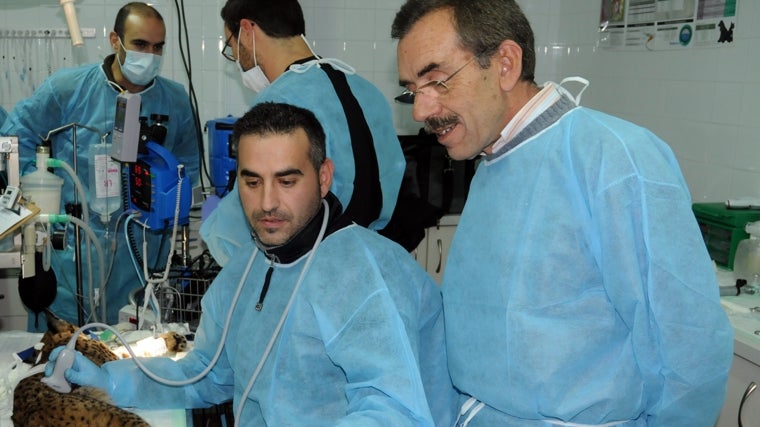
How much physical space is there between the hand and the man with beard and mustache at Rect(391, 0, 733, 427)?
2.79 ft

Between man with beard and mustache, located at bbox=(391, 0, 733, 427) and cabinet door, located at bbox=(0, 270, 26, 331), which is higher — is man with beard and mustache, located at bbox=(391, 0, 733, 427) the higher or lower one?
the higher one

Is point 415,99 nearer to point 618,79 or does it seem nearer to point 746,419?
point 746,419

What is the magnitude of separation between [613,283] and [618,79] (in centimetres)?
282

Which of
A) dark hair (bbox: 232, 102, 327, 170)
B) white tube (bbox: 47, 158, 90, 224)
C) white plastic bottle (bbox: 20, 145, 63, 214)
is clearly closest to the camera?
dark hair (bbox: 232, 102, 327, 170)

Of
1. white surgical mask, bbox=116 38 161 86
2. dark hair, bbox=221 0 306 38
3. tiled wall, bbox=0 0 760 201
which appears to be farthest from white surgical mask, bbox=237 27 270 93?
tiled wall, bbox=0 0 760 201

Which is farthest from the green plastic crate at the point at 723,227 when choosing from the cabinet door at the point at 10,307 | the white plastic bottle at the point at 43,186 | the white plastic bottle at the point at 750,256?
the cabinet door at the point at 10,307

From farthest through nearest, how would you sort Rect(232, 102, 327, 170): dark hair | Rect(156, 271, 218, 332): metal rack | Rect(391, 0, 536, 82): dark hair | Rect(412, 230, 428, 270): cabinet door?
1. Rect(412, 230, 428, 270): cabinet door
2. Rect(156, 271, 218, 332): metal rack
3. Rect(232, 102, 327, 170): dark hair
4. Rect(391, 0, 536, 82): dark hair

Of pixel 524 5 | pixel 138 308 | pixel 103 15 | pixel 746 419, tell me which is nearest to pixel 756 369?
pixel 746 419

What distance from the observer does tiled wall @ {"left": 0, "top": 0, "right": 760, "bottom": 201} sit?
290 cm

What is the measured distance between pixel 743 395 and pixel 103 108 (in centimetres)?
272

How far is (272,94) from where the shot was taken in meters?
2.13

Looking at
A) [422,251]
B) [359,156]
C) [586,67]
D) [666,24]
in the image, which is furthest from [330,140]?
[586,67]

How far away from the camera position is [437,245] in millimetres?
3922

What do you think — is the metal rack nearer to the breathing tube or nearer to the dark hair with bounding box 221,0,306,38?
the breathing tube
